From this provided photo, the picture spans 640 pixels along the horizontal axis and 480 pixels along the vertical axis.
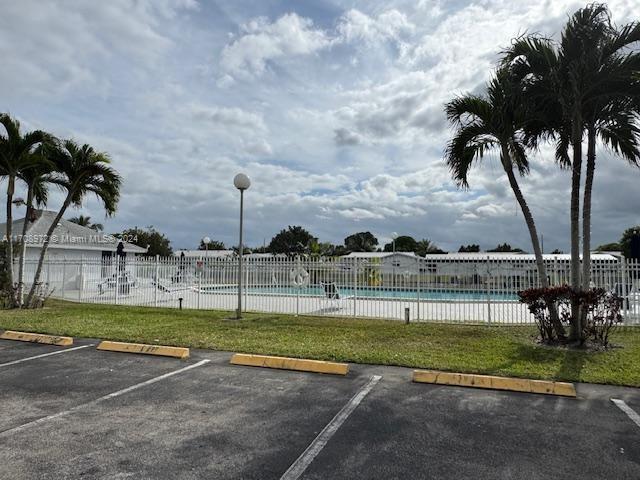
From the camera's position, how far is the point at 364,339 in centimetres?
970

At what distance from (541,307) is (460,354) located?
227 centimetres

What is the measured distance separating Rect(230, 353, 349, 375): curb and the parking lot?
10.1 inches

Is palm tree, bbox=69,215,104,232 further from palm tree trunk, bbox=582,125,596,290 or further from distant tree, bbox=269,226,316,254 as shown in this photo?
palm tree trunk, bbox=582,125,596,290

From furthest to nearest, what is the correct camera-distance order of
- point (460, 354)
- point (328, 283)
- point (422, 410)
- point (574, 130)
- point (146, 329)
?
point (328, 283) → point (146, 329) → point (574, 130) → point (460, 354) → point (422, 410)

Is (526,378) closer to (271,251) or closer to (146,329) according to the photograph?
(146,329)

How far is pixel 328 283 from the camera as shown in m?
14.5

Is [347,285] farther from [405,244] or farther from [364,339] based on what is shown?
[405,244]

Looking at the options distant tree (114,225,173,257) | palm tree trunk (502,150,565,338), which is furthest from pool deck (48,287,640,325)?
distant tree (114,225,173,257)

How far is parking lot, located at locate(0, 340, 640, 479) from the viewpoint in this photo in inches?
149

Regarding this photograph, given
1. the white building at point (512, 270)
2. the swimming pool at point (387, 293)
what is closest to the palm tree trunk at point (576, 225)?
the white building at point (512, 270)

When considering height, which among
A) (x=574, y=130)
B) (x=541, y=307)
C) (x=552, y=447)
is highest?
(x=574, y=130)

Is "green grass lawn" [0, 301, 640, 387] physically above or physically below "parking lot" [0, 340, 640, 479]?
above

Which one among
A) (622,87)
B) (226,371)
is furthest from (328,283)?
(622,87)

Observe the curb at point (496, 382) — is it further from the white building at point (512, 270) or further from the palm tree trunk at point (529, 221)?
the white building at point (512, 270)
